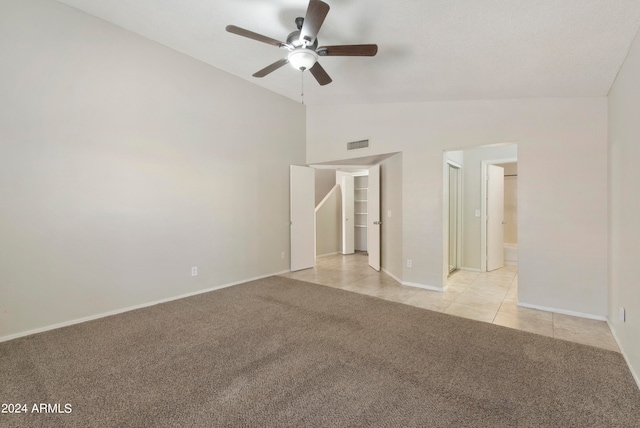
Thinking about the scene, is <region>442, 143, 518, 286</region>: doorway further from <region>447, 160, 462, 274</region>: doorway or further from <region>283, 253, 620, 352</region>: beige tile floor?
<region>283, 253, 620, 352</region>: beige tile floor

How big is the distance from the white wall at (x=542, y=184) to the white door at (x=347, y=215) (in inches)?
125

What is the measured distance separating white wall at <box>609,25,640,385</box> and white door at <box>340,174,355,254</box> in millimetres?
5101

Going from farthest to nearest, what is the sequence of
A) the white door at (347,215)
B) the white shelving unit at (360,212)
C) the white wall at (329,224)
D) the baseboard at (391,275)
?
the white shelving unit at (360,212) < the white door at (347,215) < the white wall at (329,224) < the baseboard at (391,275)

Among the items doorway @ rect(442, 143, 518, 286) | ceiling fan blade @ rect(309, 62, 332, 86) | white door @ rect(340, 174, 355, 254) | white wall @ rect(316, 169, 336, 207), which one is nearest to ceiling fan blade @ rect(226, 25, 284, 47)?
ceiling fan blade @ rect(309, 62, 332, 86)

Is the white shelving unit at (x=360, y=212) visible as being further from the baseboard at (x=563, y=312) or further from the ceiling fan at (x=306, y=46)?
the ceiling fan at (x=306, y=46)

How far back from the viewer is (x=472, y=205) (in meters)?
5.39

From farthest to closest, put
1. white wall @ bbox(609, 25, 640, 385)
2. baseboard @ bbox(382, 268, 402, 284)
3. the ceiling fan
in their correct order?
baseboard @ bbox(382, 268, 402, 284) < the ceiling fan < white wall @ bbox(609, 25, 640, 385)

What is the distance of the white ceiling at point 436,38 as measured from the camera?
6.79 feet

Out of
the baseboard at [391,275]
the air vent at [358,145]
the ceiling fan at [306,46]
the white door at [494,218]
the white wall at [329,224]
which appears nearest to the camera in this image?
the ceiling fan at [306,46]

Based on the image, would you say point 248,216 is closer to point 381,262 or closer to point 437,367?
point 381,262

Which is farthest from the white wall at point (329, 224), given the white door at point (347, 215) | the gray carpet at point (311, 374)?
the gray carpet at point (311, 374)

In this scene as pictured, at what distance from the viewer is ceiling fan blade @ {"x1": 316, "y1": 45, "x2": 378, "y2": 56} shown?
237cm

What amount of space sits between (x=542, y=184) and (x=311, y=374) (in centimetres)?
336

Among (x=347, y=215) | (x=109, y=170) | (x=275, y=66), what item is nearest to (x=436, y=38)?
(x=275, y=66)
